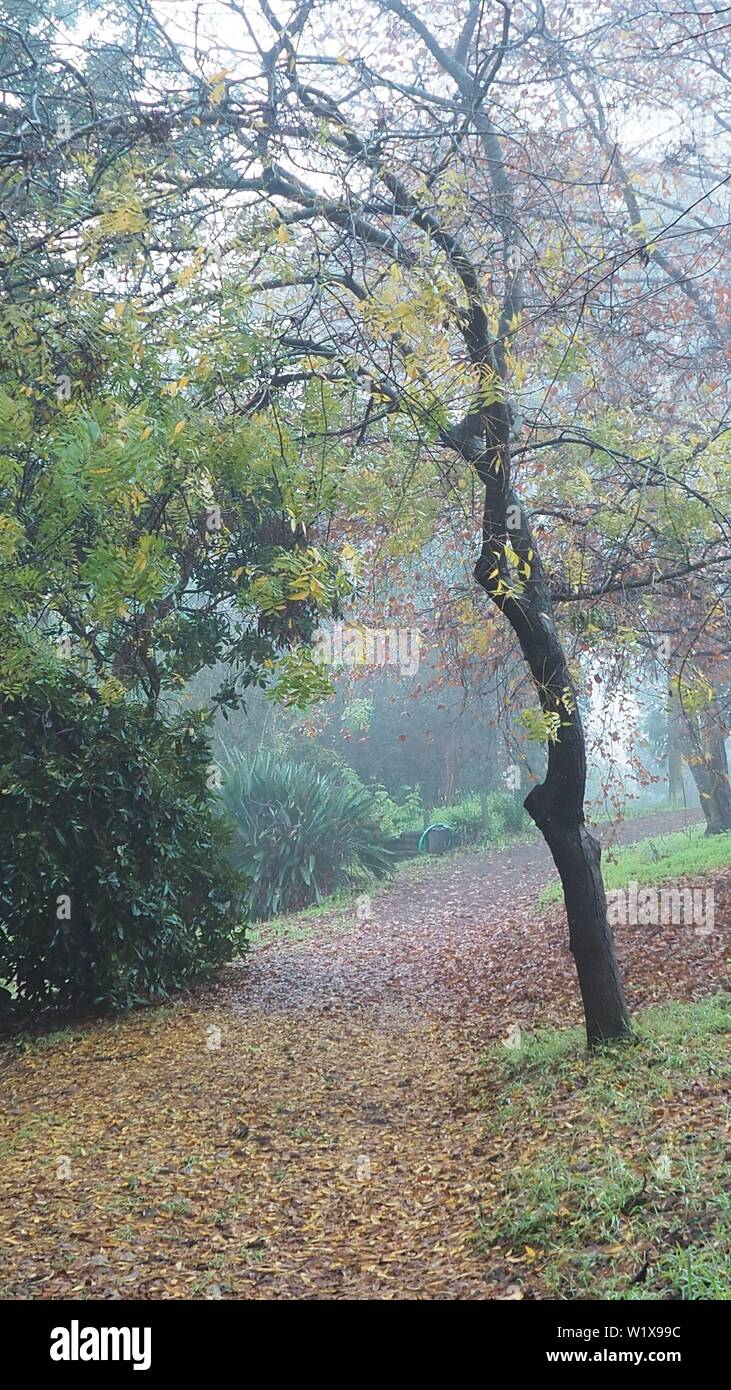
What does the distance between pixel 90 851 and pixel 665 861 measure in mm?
7044

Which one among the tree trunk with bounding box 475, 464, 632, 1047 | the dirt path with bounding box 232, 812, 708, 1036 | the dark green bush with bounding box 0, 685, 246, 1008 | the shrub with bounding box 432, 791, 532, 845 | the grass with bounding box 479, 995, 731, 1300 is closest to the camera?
the grass with bounding box 479, 995, 731, 1300

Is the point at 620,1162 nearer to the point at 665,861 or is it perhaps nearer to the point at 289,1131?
the point at 289,1131

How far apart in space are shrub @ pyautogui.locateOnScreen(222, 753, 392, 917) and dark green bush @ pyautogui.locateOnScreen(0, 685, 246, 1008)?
5.50 metres

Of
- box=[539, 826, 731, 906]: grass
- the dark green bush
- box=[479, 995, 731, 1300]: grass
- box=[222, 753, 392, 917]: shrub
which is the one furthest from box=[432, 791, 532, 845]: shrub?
box=[479, 995, 731, 1300]: grass

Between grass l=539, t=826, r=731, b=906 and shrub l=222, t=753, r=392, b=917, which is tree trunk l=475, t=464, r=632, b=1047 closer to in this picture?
grass l=539, t=826, r=731, b=906

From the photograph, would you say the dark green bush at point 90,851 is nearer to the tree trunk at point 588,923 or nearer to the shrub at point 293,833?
the tree trunk at point 588,923

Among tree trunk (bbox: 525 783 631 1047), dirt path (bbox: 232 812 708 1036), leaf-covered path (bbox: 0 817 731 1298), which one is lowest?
leaf-covered path (bbox: 0 817 731 1298)

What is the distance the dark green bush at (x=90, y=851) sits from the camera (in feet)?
21.7

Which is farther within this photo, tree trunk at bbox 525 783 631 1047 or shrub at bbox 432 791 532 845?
shrub at bbox 432 791 532 845

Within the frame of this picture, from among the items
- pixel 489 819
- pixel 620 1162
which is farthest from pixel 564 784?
pixel 489 819

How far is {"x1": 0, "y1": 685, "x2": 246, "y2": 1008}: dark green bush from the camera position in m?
6.61
